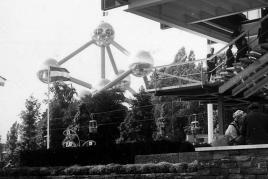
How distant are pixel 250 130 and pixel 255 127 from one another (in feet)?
0.65

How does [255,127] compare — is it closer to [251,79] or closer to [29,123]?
[251,79]

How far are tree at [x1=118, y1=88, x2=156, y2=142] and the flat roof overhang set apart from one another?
→ 10.8 m

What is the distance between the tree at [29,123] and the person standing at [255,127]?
3563cm

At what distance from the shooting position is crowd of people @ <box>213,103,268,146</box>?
12297 mm

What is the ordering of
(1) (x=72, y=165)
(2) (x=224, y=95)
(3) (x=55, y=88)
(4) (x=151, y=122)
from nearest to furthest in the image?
(2) (x=224, y=95), (1) (x=72, y=165), (4) (x=151, y=122), (3) (x=55, y=88)

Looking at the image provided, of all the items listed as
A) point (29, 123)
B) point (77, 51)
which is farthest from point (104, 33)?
point (29, 123)

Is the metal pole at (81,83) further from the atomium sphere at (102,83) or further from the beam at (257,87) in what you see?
the beam at (257,87)

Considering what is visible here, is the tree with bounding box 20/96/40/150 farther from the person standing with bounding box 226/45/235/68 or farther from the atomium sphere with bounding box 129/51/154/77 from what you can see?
the person standing with bounding box 226/45/235/68

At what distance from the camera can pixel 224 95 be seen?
20203 millimetres

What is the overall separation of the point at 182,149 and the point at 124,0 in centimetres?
622

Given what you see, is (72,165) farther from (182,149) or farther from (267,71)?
(267,71)

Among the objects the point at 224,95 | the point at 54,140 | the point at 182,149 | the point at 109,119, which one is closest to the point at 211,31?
the point at 224,95

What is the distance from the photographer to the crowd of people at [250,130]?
12297mm

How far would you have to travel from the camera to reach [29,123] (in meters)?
48.4
